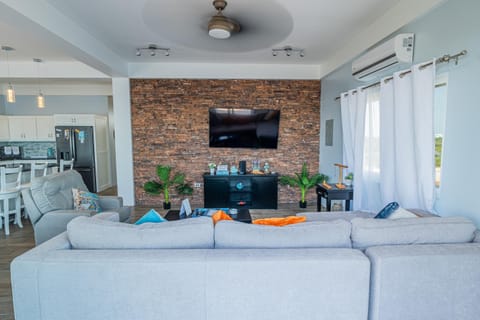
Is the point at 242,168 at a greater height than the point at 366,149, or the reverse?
the point at 366,149

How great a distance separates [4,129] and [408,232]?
329 inches

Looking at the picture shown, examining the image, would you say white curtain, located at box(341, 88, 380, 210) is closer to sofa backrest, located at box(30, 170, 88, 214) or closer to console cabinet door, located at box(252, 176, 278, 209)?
console cabinet door, located at box(252, 176, 278, 209)

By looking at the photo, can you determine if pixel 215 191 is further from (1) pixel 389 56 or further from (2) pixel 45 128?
(2) pixel 45 128

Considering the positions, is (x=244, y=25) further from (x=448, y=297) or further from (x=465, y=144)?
(x=448, y=297)

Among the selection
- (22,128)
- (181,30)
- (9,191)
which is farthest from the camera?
(22,128)

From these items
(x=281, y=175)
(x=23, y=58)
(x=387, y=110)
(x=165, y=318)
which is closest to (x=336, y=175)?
(x=281, y=175)

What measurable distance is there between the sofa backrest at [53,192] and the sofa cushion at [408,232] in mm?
3074

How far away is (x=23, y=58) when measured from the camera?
180 inches

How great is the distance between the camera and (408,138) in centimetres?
250

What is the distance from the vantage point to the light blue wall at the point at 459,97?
1.96m

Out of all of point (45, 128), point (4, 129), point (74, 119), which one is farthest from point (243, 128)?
point (4, 129)

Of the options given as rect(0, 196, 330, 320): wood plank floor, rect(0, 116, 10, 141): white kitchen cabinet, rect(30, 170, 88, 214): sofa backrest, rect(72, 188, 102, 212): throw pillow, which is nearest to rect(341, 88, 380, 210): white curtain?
rect(0, 196, 330, 320): wood plank floor

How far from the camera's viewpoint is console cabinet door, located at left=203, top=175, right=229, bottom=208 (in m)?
4.93

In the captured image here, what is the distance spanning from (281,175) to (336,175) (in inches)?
45.9
